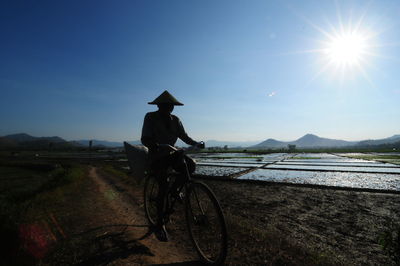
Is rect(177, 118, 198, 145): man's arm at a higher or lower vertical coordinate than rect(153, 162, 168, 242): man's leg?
higher

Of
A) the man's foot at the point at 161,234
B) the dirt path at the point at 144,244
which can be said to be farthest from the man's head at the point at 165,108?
the dirt path at the point at 144,244

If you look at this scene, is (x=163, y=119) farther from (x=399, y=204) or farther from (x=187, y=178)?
(x=399, y=204)

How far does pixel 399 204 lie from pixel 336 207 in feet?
7.61

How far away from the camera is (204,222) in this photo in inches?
122

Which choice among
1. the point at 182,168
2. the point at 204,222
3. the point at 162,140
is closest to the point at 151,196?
the point at 162,140

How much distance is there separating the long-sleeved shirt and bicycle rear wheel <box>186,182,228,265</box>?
1.00m

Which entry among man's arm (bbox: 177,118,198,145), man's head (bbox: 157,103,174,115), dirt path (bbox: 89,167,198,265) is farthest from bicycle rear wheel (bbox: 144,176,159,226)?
man's head (bbox: 157,103,174,115)

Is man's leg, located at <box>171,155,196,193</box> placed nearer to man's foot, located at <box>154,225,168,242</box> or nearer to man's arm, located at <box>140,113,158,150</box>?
man's arm, located at <box>140,113,158,150</box>

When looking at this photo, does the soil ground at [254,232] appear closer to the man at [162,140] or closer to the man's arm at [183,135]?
the man at [162,140]

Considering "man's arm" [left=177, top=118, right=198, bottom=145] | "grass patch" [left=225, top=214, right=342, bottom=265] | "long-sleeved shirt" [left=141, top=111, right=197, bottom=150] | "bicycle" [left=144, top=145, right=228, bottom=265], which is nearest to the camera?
"bicycle" [left=144, top=145, right=228, bottom=265]

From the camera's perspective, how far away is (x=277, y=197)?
7809 millimetres

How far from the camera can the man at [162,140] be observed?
332 cm

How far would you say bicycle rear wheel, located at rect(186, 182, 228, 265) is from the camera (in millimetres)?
2859

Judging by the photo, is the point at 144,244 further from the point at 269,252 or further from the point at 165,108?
the point at 165,108
